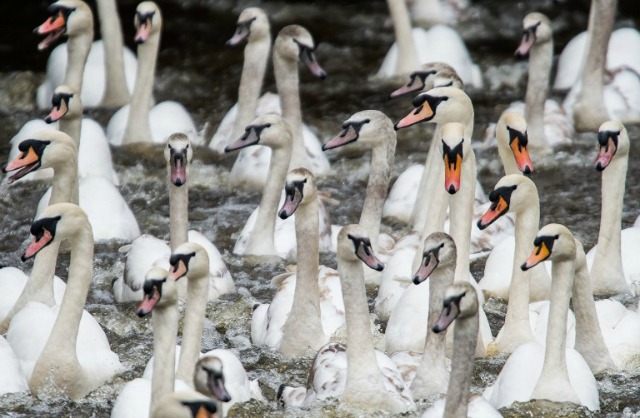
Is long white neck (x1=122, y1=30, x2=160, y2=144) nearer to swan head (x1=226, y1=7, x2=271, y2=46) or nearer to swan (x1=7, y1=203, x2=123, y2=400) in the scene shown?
swan head (x1=226, y1=7, x2=271, y2=46)

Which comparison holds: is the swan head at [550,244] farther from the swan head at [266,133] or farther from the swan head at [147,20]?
the swan head at [147,20]

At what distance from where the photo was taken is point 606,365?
916 centimetres

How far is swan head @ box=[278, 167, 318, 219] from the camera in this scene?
966cm

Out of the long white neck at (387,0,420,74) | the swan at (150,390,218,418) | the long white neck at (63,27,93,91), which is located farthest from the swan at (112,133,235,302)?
the long white neck at (387,0,420,74)

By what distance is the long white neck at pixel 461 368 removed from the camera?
24.3 ft

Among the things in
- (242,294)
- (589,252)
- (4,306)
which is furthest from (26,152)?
(589,252)

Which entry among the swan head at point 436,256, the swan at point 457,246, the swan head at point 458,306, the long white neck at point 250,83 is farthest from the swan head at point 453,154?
the long white neck at point 250,83

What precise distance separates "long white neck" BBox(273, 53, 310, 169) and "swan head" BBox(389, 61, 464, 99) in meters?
1.22

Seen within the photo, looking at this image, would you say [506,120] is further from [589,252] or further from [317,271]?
[317,271]

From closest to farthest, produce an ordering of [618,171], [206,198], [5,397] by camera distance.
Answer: [5,397]
[618,171]
[206,198]

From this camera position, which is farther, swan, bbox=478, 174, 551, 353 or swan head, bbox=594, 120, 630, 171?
swan head, bbox=594, 120, 630, 171

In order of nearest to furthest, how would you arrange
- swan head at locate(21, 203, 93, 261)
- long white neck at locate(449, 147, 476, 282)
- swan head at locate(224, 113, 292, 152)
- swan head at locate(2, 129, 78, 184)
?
swan head at locate(21, 203, 93, 261) < long white neck at locate(449, 147, 476, 282) < swan head at locate(2, 129, 78, 184) < swan head at locate(224, 113, 292, 152)

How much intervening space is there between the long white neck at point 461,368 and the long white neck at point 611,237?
2963 mm

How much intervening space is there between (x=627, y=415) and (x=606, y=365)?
577mm
